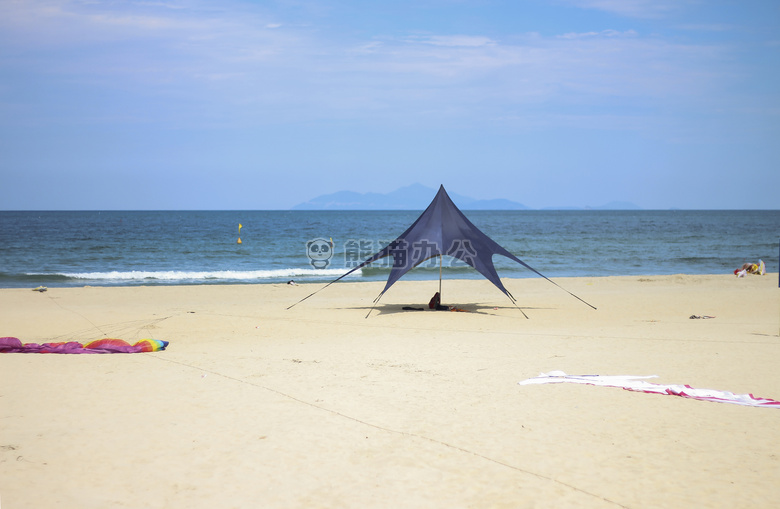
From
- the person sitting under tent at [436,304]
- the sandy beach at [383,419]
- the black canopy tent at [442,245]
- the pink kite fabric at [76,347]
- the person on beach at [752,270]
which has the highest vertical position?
the black canopy tent at [442,245]

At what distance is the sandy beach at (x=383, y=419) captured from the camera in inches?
158

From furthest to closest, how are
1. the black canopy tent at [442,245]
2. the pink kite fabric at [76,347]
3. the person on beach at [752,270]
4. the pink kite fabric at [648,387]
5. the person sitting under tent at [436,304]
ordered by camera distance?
1. the person on beach at [752,270]
2. the person sitting under tent at [436,304]
3. the black canopy tent at [442,245]
4. the pink kite fabric at [76,347]
5. the pink kite fabric at [648,387]

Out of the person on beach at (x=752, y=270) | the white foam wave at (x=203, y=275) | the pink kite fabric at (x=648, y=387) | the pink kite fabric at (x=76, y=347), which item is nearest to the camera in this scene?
the pink kite fabric at (x=648, y=387)

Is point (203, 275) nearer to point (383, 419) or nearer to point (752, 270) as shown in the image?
point (383, 419)

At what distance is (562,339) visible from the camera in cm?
941

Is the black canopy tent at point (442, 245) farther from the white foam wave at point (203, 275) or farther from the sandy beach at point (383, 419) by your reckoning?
the white foam wave at point (203, 275)

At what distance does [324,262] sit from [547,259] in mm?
10948

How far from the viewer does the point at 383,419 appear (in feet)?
18.0

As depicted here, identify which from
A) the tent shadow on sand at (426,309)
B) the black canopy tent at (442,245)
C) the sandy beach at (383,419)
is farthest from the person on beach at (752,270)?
the black canopy tent at (442,245)

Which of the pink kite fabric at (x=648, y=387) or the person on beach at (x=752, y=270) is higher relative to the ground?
the person on beach at (x=752, y=270)

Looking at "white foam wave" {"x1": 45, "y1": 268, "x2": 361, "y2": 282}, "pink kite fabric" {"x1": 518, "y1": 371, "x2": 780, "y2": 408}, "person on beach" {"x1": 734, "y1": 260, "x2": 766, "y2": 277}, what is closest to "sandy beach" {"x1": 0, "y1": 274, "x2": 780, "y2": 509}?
"pink kite fabric" {"x1": 518, "y1": 371, "x2": 780, "y2": 408}

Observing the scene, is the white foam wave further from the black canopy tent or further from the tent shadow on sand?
the black canopy tent

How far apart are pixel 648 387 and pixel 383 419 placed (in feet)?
9.64

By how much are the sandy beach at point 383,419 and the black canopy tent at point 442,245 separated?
130cm
